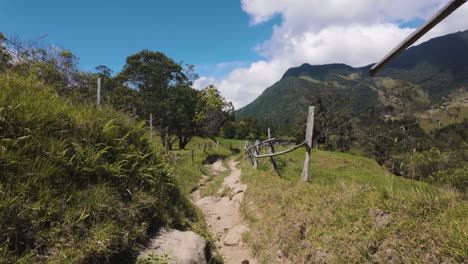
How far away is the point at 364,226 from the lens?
12.8 feet

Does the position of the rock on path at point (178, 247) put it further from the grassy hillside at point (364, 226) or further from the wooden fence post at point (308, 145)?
the wooden fence post at point (308, 145)

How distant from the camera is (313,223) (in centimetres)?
496

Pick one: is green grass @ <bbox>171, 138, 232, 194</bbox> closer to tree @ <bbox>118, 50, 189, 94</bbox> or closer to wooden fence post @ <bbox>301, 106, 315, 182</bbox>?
wooden fence post @ <bbox>301, 106, 315, 182</bbox>

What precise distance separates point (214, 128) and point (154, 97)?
14.7 meters

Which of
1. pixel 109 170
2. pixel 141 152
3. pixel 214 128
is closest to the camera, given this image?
pixel 109 170

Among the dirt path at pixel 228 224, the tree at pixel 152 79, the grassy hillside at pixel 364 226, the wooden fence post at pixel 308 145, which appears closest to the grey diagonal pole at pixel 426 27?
the grassy hillside at pixel 364 226

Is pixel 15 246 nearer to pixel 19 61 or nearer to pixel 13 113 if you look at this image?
pixel 13 113

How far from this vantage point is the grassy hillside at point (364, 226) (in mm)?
3018

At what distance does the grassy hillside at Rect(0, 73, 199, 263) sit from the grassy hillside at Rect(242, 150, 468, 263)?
2.28 m

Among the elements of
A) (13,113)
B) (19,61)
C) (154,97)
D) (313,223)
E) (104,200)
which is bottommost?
(313,223)

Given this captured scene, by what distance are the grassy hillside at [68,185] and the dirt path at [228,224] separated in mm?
1554

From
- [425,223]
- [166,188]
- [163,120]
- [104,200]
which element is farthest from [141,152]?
[163,120]

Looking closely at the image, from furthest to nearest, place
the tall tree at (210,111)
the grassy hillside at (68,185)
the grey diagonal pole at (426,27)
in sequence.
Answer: the tall tree at (210,111) → the grassy hillside at (68,185) → the grey diagonal pole at (426,27)

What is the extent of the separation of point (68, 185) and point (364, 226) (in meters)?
4.28
